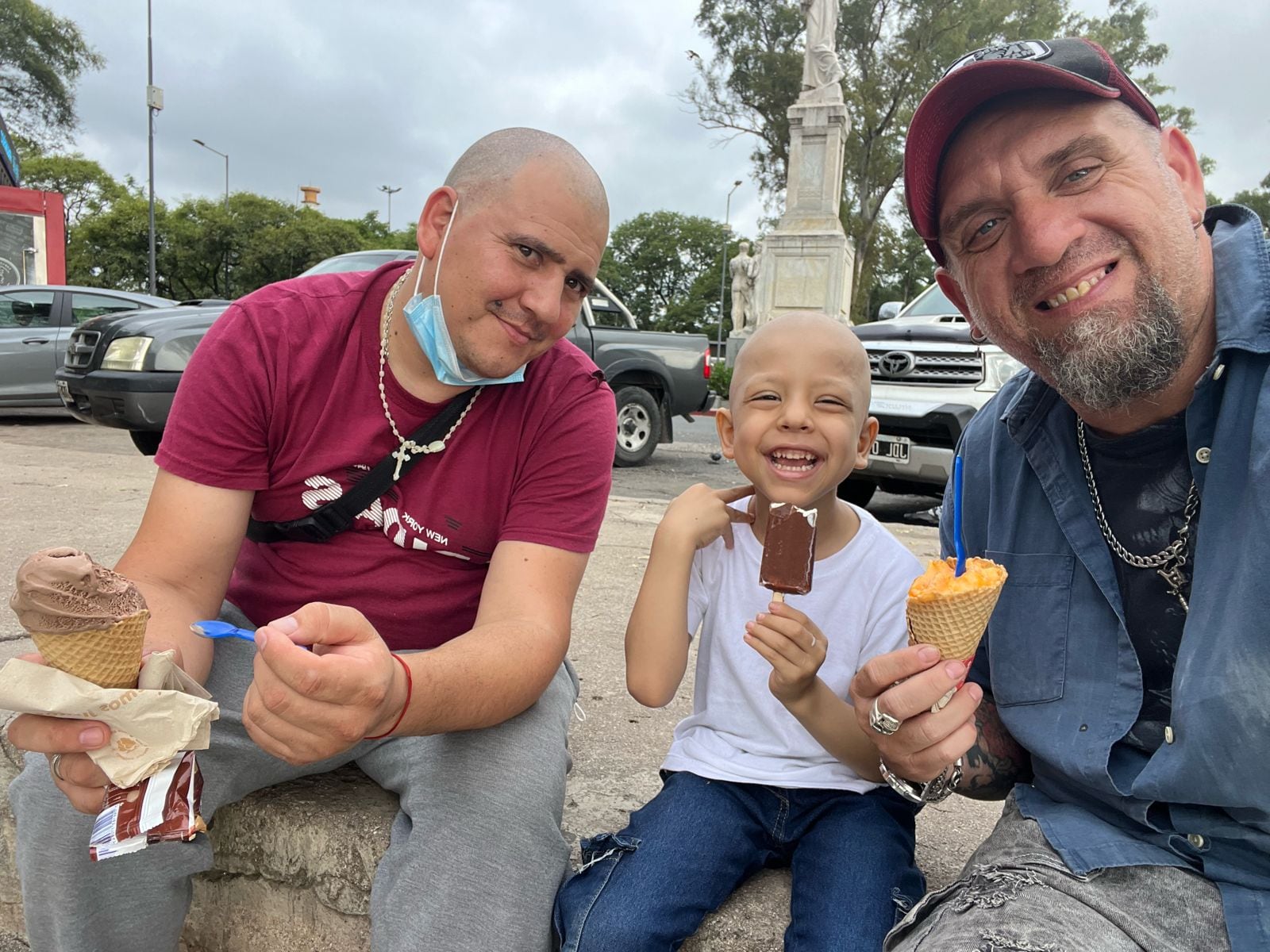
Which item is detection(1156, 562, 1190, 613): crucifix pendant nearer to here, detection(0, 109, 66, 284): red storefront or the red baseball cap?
the red baseball cap

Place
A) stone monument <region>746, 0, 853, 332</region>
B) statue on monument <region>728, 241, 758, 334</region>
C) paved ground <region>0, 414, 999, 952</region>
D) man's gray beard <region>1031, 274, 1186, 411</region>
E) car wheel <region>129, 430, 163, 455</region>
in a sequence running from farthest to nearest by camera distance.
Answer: statue on monument <region>728, 241, 758, 334</region> → stone monument <region>746, 0, 853, 332</region> → car wheel <region>129, 430, 163, 455</region> → paved ground <region>0, 414, 999, 952</region> → man's gray beard <region>1031, 274, 1186, 411</region>

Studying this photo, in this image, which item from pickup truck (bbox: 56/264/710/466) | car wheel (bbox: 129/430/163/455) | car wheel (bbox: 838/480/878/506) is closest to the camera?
pickup truck (bbox: 56/264/710/466)

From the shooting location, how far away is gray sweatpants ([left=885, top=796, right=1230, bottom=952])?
1481mm

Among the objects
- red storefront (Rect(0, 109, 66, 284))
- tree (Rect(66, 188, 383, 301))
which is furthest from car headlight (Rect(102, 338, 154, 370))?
tree (Rect(66, 188, 383, 301))

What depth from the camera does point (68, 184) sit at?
44719 millimetres

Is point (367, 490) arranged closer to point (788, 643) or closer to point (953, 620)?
point (788, 643)

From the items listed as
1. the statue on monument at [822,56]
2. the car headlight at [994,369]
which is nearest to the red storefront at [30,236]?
the statue on monument at [822,56]

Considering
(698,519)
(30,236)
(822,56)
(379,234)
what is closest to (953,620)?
(698,519)

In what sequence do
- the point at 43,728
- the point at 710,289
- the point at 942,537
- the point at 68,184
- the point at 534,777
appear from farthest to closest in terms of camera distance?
the point at 710,289 < the point at 68,184 < the point at 942,537 < the point at 534,777 < the point at 43,728

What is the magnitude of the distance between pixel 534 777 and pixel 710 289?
69853 mm

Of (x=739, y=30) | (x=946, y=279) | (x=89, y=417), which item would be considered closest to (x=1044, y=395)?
(x=946, y=279)

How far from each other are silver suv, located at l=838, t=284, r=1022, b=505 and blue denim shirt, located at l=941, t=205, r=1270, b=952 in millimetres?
4983

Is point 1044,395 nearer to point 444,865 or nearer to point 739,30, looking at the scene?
point 444,865

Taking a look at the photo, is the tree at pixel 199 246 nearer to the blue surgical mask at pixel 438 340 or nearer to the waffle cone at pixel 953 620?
the blue surgical mask at pixel 438 340
